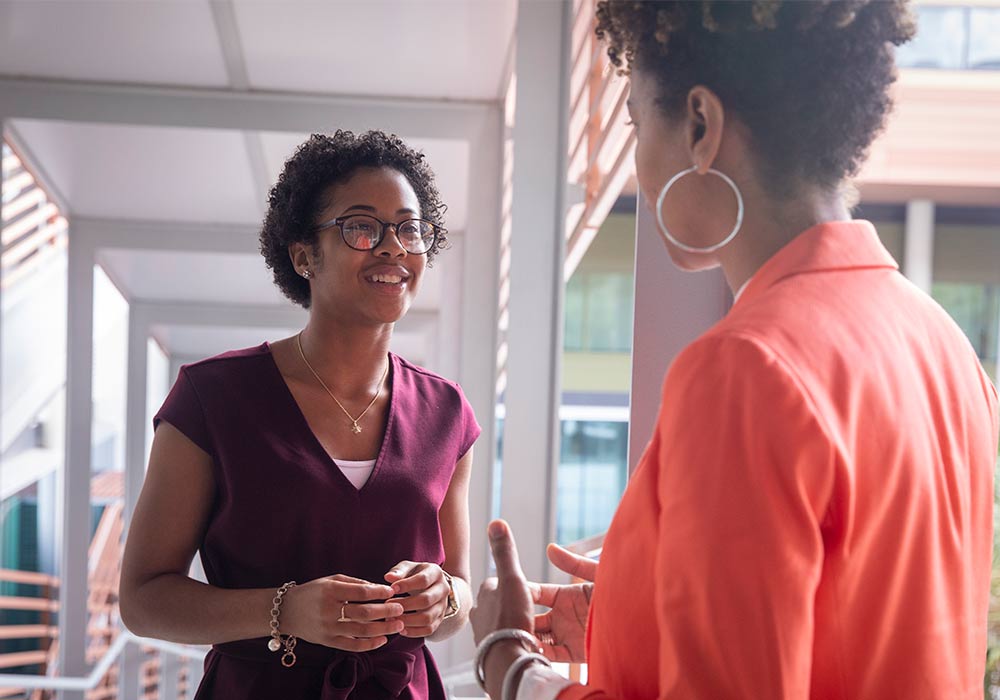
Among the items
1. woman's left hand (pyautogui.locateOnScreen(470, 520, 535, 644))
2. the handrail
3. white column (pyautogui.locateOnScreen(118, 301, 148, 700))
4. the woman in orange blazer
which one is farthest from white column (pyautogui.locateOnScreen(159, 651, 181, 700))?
the woman in orange blazer

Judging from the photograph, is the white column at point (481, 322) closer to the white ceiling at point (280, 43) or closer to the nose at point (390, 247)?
the white ceiling at point (280, 43)

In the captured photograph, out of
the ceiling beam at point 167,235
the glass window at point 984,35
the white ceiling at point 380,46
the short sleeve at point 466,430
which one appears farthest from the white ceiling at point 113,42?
the glass window at point 984,35

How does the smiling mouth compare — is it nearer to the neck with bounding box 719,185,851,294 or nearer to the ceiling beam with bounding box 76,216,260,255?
the neck with bounding box 719,185,851,294

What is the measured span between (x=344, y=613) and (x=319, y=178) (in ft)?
2.62

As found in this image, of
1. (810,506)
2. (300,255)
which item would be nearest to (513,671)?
(810,506)

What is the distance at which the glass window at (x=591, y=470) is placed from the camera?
8398 millimetres

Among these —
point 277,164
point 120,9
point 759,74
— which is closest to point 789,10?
point 759,74

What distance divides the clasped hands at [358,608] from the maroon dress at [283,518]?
0.37 ft

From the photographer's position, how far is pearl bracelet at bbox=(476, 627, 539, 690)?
3.41ft

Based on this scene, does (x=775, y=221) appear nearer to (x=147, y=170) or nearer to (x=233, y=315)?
(x=147, y=170)

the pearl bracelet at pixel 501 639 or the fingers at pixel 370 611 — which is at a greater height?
the pearl bracelet at pixel 501 639

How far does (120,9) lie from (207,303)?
2.67m

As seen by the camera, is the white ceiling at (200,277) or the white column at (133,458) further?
the white column at (133,458)

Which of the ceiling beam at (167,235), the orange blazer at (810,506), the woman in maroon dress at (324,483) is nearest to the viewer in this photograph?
the orange blazer at (810,506)
